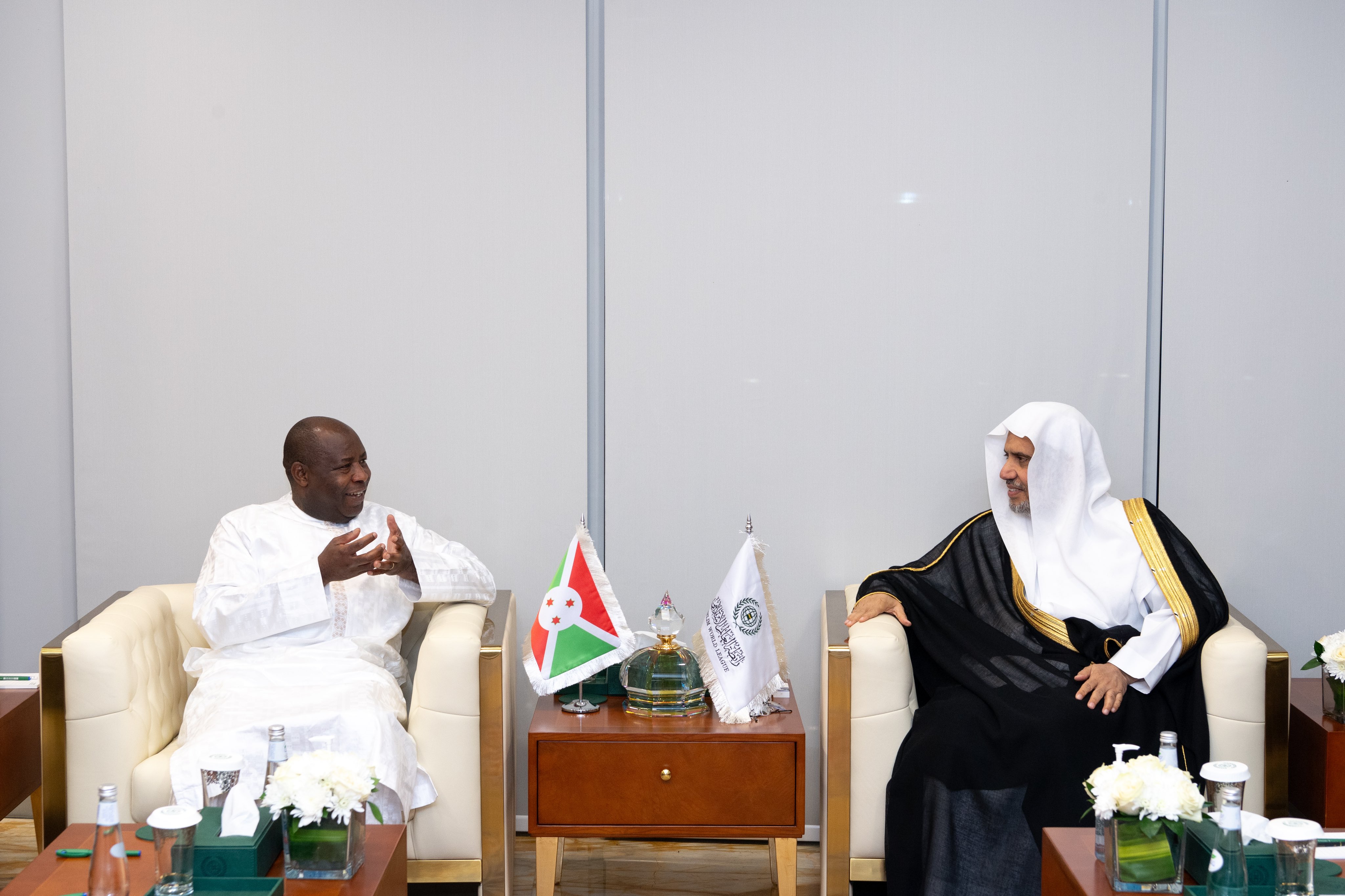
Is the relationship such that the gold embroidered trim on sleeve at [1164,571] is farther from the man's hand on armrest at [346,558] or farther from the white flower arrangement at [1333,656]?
the man's hand on armrest at [346,558]

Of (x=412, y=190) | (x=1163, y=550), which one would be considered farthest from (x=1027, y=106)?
(x=412, y=190)

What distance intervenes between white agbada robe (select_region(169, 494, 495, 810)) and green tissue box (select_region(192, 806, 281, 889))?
524 mm

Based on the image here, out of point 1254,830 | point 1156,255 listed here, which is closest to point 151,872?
point 1254,830

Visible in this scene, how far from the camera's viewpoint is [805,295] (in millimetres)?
4105

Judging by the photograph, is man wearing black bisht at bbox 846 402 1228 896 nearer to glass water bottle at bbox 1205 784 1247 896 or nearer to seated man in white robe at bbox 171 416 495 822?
glass water bottle at bbox 1205 784 1247 896

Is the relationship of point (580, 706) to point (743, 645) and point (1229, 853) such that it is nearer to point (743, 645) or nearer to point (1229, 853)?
point (743, 645)

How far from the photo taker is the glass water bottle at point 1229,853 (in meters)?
2.12

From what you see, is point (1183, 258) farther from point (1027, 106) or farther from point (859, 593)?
point (859, 593)

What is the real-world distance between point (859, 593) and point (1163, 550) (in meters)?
0.91

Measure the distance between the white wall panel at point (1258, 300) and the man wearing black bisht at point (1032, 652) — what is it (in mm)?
575

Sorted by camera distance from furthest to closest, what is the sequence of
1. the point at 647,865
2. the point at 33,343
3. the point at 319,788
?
the point at 33,343, the point at 647,865, the point at 319,788

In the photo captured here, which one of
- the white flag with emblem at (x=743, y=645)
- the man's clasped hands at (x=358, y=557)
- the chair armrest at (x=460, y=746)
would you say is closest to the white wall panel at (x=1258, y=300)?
the white flag with emblem at (x=743, y=645)

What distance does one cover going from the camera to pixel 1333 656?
333 centimetres

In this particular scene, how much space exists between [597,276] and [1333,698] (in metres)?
2.61
